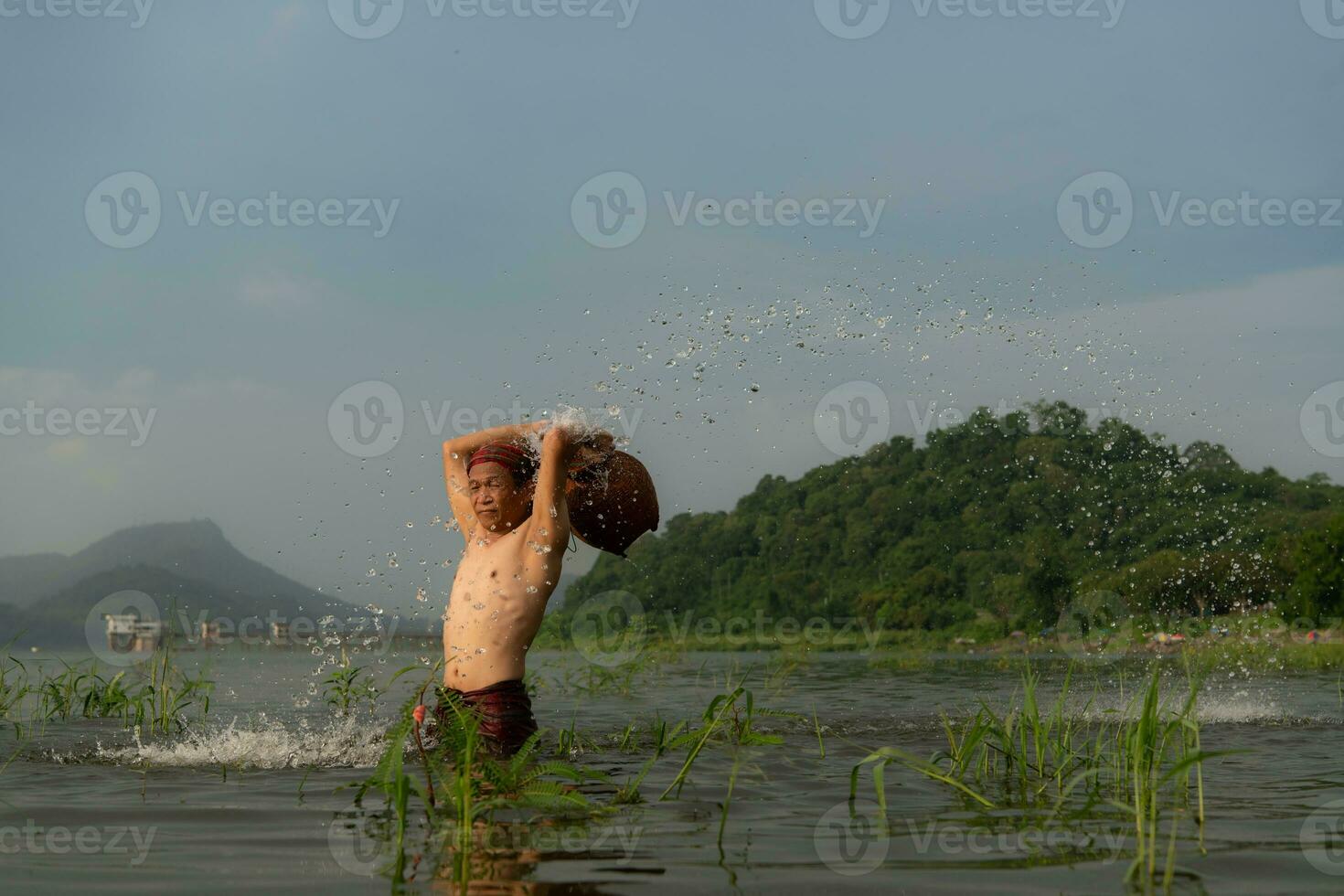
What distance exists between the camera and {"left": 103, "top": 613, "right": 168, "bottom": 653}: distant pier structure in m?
9.42

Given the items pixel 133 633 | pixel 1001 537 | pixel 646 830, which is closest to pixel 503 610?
pixel 646 830

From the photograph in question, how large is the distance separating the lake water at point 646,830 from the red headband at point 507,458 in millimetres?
1688

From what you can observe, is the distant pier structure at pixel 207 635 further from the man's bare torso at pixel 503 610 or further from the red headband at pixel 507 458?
the red headband at pixel 507 458

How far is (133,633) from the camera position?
2156 cm

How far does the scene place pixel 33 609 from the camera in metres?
158

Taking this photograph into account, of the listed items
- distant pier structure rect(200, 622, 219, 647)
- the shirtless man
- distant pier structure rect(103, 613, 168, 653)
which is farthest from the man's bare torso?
distant pier structure rect(103, 613, 168, 653)

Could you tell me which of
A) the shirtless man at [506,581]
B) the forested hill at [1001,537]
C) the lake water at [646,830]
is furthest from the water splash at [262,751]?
the forested hill at [1001,537]

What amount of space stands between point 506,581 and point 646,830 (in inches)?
82.1

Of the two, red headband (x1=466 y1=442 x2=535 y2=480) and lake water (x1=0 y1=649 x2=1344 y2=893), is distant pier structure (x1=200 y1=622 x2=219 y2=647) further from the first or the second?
red headband (x1=466 y1=442 x2=535 y2=480)

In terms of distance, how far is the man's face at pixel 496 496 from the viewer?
234 inches

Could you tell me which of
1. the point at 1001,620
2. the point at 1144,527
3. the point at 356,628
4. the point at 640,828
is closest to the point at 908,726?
the point at 356,628

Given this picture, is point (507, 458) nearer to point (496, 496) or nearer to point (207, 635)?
point (496, 496)

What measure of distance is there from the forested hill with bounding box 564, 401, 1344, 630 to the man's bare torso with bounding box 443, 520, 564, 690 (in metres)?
39.0

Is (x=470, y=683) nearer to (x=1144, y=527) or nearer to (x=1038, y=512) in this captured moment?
(x=1144, y=527)
